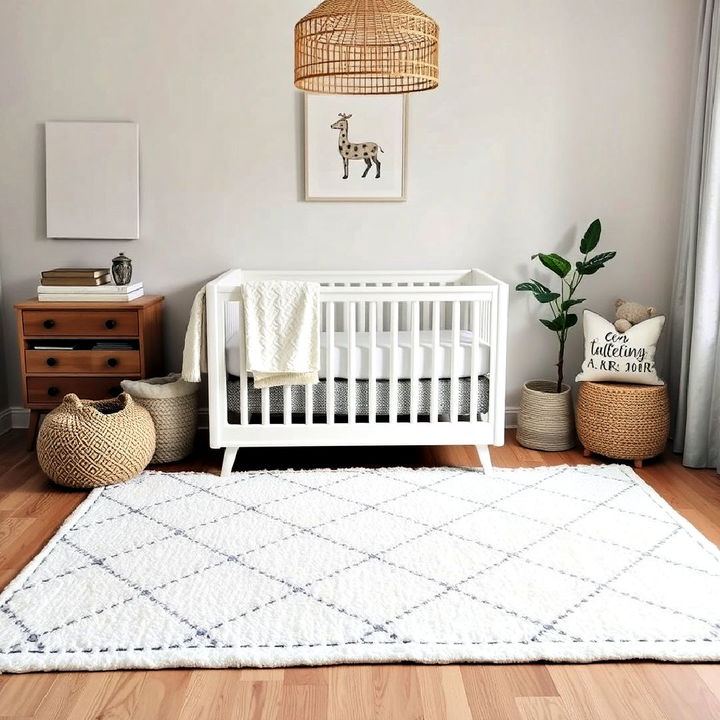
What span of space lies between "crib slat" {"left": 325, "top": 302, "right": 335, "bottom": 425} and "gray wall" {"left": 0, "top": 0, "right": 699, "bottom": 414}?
780 millimetres

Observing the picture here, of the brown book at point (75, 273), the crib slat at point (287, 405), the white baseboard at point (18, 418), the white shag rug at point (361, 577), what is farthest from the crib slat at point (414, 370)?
the white baseboard at point (18, 418)

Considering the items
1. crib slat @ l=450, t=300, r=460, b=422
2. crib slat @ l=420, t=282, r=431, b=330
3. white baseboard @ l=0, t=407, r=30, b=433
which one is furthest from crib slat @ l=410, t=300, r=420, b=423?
white baseboard @ l=0, t=407, r=30, b=433

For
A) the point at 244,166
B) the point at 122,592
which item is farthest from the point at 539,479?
the point at 244,166

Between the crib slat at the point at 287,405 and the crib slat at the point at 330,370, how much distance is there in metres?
0.14

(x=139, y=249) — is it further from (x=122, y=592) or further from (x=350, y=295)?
(x=122, y=592)

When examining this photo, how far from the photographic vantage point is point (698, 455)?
134 inches

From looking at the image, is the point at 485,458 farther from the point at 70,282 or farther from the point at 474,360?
the point at 70,282

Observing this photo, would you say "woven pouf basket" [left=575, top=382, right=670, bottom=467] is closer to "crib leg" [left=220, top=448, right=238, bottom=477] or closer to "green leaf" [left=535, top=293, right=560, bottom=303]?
"green leaf" [left=535, top=293, right=560, bottom=303]

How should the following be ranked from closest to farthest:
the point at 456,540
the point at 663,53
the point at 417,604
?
1. the point at 417,604
2. the point at 456,540
3. the point at 663,53

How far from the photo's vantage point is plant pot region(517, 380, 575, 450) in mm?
3652

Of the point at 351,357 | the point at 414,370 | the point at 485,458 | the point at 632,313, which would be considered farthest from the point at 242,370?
the point at 632,313

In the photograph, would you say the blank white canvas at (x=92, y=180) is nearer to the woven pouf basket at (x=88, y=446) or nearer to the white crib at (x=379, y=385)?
the white crib at (x=379, y=385)

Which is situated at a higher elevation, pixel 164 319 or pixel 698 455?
pixel 164 319

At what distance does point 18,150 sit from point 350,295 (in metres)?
1.75
